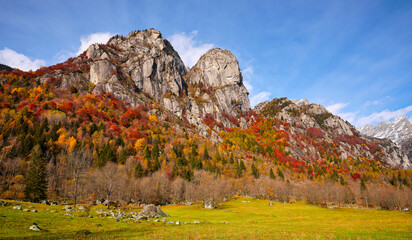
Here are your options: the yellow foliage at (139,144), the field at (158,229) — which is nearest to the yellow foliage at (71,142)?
the yellow foliage at (139,144)

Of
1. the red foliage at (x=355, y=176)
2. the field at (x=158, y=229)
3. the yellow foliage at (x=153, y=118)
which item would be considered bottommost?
the red foliage at (x=355, y=176)

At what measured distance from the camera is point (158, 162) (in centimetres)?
11556

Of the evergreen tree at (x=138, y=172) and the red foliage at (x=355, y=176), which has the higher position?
the evergreen tree at (x=138, y=172)

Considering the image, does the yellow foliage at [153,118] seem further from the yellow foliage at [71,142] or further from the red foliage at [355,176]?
the red foliage at [355,176]

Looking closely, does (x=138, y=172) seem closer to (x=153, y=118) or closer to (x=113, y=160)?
(x=113, y=160)

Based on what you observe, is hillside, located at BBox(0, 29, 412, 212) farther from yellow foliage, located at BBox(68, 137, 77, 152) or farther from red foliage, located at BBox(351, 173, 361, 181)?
red foliage, located at BBox(351, 173, 361, 181)

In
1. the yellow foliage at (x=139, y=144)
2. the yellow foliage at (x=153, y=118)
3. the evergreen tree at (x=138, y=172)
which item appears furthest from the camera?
the yellow foliage at (x=153, y=118)

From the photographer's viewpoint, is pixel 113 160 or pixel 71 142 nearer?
pixel 71 142

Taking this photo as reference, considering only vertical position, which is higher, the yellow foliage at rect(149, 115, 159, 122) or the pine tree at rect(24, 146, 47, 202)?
the yellow foliage at rect(149, 115, 159, 122)

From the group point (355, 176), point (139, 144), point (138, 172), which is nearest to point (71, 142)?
point (139, 144)

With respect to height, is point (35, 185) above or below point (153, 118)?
below

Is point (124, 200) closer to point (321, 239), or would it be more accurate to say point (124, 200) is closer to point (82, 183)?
point (82, 183)

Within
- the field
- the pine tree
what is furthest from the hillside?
the field

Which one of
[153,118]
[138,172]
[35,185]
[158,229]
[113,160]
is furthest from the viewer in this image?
[153,118]
